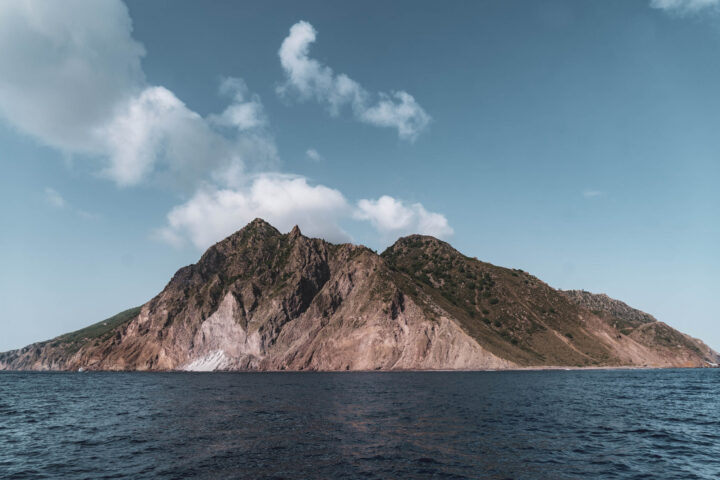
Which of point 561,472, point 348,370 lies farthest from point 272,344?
point 561,472

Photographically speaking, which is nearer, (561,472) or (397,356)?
(561,472)

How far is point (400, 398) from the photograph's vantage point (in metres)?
57.2

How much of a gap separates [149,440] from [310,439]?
12803 mm

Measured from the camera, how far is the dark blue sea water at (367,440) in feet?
A: 78.3

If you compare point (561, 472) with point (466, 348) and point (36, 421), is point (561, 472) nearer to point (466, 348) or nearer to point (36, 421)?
point (36, 421)

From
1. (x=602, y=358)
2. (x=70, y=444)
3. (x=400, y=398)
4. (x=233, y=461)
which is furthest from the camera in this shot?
(x=602, y=358)

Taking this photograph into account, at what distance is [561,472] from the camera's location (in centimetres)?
2311

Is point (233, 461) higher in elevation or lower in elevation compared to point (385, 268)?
lower

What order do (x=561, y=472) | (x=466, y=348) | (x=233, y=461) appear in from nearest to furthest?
(x=561, y=472) < (x=233, y=461) < (x=466, y=348)

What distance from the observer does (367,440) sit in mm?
30859

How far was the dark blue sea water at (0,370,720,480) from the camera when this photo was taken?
939 inches

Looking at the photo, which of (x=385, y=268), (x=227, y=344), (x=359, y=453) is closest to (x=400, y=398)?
(x=359, y=453)

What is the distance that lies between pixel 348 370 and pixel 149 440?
5190 inches

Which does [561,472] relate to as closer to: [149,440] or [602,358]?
[149,440]
